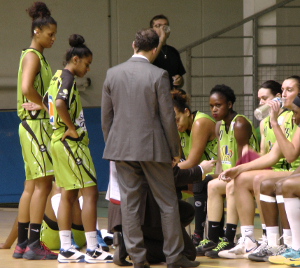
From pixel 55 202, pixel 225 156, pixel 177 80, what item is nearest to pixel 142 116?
pixel 225 156

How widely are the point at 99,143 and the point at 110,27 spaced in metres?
2.25

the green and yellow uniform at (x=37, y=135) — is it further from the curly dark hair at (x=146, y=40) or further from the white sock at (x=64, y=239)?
the curly dark hair at (x=146, y=40)

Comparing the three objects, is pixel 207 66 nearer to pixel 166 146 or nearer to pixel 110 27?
pixel 110 27

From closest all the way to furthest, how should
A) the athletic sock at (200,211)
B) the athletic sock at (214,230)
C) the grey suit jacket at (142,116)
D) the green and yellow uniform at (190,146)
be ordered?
the grey suit jacket at (142,116)
the athletic sock at (214,230)
the athletic sock at (200,211)
the green and yellow uniform at (190,146)

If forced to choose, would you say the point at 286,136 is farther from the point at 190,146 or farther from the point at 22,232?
the point at 22,232

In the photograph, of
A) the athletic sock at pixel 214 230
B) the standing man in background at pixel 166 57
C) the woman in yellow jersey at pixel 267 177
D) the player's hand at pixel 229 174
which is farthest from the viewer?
the standing man in background at pixel 166 57

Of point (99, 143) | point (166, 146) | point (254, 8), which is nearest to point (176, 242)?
point (166, 146)

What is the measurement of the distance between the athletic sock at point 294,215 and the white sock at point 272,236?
25cm

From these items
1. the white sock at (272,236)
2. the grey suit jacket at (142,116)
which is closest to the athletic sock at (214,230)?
the white sock at (272,236)

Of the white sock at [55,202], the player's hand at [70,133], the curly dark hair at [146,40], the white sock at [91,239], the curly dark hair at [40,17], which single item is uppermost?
the curly dark hair at [40,17]

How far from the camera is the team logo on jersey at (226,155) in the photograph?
4172 millimetres

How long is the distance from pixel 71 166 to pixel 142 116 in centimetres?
82

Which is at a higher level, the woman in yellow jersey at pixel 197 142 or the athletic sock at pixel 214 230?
the woman in yellow jersey at pixel 197 142

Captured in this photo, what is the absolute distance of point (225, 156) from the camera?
421 cm
